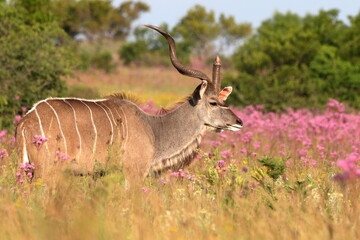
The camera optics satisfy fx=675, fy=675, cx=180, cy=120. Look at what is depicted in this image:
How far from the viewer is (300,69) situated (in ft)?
54.7

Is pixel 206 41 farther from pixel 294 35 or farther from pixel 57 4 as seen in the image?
pixel 294 35

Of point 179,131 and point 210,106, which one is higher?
point 210,106

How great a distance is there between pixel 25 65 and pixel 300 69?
7.60 m

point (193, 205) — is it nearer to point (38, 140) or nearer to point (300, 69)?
point (38, 140)

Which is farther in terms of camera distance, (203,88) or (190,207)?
(203,88)

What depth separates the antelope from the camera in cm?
595

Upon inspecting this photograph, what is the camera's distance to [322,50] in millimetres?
16797

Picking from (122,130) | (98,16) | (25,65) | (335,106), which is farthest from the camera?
(98,16)

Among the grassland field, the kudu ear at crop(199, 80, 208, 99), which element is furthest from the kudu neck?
the grassland field

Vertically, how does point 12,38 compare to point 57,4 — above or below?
below

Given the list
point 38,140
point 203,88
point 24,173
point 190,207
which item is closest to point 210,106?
point 203,88

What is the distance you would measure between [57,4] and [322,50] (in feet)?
103

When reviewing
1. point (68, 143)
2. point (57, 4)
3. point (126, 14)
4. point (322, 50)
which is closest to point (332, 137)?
point (68, 143)

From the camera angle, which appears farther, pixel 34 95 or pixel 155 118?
pixel 34 95
